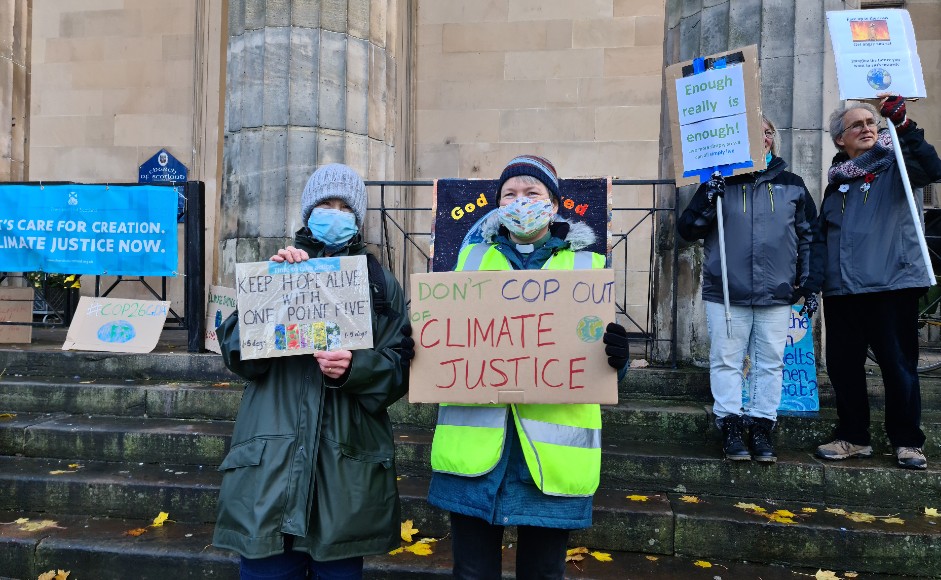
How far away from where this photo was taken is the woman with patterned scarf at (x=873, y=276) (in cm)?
379

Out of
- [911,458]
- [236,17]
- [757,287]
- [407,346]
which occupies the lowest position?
[911,458]

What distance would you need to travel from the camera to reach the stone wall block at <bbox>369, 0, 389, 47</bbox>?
614 cm

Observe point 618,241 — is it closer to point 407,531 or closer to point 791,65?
point 791,65

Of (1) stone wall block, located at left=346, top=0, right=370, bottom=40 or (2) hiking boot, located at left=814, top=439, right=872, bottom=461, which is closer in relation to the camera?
(2) hiking boot, located at left=814, top=439, right=872, bottom=461

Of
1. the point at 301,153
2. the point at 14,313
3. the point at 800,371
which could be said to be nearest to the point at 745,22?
the point at 800,371

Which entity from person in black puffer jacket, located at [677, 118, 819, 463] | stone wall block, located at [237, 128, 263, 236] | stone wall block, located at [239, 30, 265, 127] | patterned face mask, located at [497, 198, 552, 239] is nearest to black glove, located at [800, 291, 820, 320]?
person in black puffer jacket, located at [677, 118, 819, 463]

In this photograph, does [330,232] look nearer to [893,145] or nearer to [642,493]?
[642,493]

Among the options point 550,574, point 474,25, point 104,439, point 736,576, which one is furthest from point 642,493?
point 474,25

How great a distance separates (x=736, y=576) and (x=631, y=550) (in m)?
0.52

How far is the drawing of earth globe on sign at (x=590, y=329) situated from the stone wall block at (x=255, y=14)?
4956 mm

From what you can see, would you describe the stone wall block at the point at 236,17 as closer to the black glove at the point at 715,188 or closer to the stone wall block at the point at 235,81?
the stone wall block at the point at 235,81

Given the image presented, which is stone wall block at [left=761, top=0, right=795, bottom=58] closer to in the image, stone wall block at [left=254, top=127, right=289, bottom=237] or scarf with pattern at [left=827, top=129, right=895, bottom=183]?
scarf with pattern at [left=827, top=129, right=895, bottom=183]

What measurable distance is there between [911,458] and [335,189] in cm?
344

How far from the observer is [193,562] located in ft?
11.3
